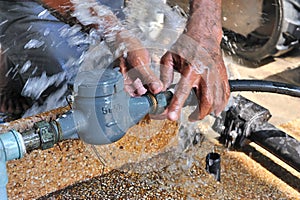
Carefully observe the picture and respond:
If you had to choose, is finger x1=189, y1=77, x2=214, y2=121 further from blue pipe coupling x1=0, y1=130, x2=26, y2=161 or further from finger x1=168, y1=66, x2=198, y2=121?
blue pipe coupling x1=0, y1=130, x2=26, y2=161

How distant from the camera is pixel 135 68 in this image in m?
1.28

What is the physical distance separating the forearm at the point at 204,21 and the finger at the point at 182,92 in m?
0.17

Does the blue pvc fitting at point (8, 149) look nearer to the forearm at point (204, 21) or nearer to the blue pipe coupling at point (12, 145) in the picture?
the blue pipe coupling at point (12, 145)

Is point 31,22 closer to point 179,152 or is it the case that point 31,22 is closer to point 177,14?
point 179,152

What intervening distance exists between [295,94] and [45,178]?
3.09 ft

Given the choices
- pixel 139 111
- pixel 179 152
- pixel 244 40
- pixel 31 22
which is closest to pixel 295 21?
pixel 244 40

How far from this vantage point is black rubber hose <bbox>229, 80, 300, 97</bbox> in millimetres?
1470

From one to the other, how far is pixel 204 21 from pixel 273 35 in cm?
171

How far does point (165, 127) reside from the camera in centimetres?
164

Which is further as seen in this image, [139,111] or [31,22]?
[31,22]

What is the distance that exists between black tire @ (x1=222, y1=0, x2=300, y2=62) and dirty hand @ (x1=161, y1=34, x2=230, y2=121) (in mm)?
1738

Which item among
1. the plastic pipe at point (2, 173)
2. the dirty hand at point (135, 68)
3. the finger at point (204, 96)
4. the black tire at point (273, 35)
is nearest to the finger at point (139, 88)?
the dirty hand at point (135, 68)

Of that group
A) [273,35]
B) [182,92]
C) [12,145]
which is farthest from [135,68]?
[273,35]

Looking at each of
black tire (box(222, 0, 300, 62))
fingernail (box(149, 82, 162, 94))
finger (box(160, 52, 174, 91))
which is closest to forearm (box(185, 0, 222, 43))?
finger (box(160, 52, 174, 91))
